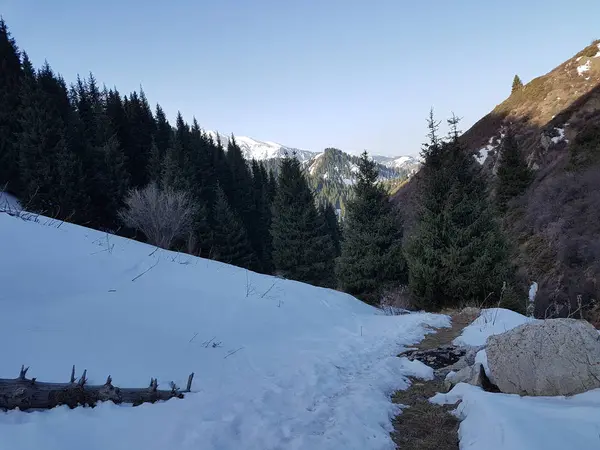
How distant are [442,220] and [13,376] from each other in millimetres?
12787

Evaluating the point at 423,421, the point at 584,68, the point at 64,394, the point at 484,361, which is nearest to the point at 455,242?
the point at 484,361

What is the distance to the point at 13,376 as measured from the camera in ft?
9.15

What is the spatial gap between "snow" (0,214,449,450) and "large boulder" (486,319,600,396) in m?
1.37

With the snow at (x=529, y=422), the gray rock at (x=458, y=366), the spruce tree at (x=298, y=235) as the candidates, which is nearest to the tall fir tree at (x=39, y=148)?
the spruce tree at (x=298, y=235)

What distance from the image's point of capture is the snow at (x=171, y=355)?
282 cm

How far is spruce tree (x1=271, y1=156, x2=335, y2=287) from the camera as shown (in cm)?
2552

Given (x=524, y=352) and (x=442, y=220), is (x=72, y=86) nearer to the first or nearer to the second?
(x=442, y=220)

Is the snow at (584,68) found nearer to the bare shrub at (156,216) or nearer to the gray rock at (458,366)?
the bare shrub at (156,216)

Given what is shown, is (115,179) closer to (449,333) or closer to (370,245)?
(370,245)

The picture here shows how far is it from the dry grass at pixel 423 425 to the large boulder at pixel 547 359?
783mm

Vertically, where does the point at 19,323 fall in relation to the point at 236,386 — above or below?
above

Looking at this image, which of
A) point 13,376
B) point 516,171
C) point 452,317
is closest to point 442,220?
point 452,317

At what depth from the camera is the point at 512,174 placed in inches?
1168

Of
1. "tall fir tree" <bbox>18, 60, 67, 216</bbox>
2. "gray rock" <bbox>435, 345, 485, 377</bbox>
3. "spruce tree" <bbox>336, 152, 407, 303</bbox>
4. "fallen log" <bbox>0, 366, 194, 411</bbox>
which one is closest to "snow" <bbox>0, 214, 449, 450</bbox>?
"fallen log" <bbox>0, 366, 194, 411</bbox>
